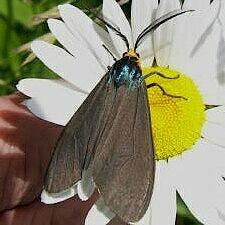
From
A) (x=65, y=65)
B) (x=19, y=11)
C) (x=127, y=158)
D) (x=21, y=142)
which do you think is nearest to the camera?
(x=127, y=158)

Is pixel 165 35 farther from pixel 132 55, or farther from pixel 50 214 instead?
pixel 50 214

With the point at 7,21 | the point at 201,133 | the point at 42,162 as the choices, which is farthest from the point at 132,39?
the point at 7,21

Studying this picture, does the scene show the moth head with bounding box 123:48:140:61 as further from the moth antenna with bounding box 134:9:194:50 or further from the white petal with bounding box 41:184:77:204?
the white petal with bounding box 41:184:77:204

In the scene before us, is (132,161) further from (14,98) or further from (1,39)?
(1,39)

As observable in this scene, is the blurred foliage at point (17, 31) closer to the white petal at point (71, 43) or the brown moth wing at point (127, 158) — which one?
the white petal at point (71, 43)

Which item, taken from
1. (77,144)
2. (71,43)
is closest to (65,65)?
(71,43)

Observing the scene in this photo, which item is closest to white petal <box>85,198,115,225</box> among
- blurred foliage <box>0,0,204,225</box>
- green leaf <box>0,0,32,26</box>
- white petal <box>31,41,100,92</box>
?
white petal <box>31,41,100,92</box>

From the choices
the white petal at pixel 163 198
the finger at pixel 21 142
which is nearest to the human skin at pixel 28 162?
the finger at pixel 21 142
